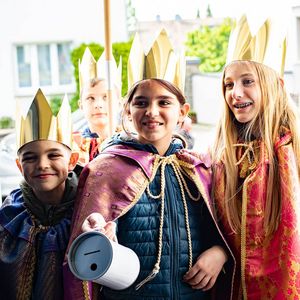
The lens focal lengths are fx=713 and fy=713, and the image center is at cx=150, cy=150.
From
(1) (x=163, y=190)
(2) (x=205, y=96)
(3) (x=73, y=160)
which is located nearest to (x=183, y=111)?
(1) (x=163, y=190)

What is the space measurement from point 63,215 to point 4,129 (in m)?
7.21

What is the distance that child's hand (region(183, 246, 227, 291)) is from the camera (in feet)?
6.57

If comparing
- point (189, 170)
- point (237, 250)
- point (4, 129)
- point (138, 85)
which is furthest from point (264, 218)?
point (4, 129)

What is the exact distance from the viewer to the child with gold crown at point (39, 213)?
2016 millimetres

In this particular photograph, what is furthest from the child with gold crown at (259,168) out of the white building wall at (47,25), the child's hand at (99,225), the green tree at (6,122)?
the white building wall at (47,25)

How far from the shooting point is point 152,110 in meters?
2.00

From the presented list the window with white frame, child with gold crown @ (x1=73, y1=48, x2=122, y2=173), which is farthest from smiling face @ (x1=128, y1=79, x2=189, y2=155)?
the window with white frame

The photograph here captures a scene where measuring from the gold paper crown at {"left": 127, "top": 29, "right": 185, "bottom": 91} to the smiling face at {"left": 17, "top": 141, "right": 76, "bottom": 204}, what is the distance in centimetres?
30

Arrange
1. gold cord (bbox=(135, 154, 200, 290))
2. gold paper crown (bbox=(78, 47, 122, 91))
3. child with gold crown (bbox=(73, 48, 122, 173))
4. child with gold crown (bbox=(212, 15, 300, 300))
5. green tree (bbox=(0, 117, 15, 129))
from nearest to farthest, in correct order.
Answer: gold cord (bbox=(135, 154, 200, 290)) → child with gold crown (bbox=(212, 15, 300, 300)) → child with gold crown (bbox=(73, 48, 122, 173)) → gold paper crown (bbox=(78, 47, 122, 91)) → green tree (bbox=(0, 117, 15, 129))

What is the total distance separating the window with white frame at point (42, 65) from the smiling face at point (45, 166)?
29.1 feet

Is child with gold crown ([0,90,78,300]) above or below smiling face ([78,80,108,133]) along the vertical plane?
below

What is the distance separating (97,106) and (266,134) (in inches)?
27.9

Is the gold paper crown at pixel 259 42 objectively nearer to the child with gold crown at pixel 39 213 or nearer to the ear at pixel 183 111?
the ear at pixel 183 111

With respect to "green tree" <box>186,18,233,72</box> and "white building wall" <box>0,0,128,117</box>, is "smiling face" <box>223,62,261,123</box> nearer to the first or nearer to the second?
"white building wall" <box>0,0,128,117</box>
